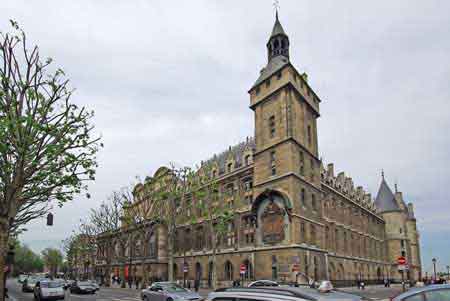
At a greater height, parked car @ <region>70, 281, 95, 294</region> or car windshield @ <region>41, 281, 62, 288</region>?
car windshield @ <region>41, 281, 62, 288</region>

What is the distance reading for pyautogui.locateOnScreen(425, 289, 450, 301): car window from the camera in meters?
7.95

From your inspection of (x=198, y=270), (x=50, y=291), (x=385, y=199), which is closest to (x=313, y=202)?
(x=198, y=270)

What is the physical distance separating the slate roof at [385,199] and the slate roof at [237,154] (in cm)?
4175

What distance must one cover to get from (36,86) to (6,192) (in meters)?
4.87

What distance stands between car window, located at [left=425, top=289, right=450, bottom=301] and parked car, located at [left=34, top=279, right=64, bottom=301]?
25.1 meters

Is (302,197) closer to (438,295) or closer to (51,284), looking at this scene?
(51,284)

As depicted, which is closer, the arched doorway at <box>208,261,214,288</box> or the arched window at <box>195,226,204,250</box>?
the arched doorway at <box>208,261,214,288</box>

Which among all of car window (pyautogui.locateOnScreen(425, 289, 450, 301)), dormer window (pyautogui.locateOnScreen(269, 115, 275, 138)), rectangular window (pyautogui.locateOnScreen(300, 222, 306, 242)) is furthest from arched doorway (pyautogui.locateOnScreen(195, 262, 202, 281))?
car window (pyautogui.locateOnScreen(425, 289, 450, 301))

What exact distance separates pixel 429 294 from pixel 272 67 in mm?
41790

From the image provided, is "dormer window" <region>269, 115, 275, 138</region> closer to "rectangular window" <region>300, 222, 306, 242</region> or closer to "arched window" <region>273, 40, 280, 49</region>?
"rectangular window" <region>300, 222, 306, 242</region>

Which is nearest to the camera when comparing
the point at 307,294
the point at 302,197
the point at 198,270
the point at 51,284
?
the point at 307,294

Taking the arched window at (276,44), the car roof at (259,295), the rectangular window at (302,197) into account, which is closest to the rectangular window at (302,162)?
the rectangular window at (302,197)

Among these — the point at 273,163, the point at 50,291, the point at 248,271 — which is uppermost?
the point at 273,163

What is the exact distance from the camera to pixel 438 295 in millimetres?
8078
